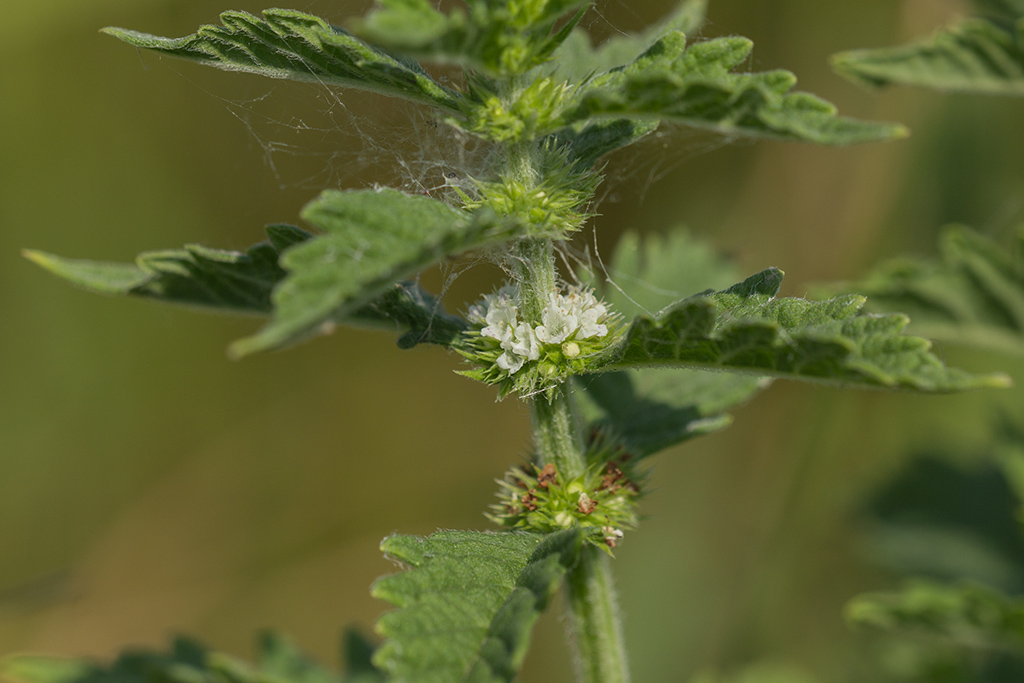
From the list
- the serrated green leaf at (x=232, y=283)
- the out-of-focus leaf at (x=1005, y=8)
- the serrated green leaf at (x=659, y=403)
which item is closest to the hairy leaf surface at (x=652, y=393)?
the serrated green leaf at (x=659, y=403)

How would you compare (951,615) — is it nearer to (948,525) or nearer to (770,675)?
(770,675)

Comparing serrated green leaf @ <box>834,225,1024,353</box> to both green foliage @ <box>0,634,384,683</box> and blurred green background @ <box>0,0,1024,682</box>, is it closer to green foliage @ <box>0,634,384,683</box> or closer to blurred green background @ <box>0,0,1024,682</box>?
green foliage @ <box>0,634,384,683</box>

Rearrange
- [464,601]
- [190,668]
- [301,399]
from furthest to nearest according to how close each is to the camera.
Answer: [301,399], [190,668], [464,601]

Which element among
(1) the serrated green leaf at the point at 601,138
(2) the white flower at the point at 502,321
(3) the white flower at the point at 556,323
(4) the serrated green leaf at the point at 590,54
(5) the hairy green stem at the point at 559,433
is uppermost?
(4) the serrated green leaf at the point at 590,54

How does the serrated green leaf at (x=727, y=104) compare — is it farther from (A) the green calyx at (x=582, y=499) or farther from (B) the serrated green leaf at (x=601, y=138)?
(A) the green calyx at (x=582, y=499)

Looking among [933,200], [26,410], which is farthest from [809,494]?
[26,410]

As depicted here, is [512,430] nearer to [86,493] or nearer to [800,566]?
[800,566]

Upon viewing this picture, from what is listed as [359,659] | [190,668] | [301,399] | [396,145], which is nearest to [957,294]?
[396,145]
